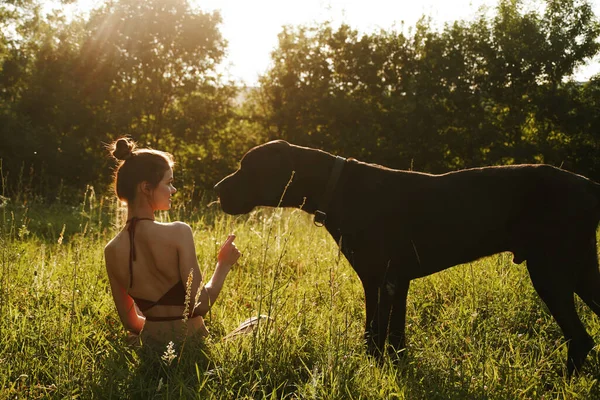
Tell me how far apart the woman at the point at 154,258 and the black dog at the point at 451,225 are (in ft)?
2.38

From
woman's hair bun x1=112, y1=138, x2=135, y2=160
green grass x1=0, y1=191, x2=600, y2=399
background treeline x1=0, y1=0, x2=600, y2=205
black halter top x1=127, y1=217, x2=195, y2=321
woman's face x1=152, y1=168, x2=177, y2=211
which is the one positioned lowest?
green grass x1=0, y1=191, x2=600, y2=399

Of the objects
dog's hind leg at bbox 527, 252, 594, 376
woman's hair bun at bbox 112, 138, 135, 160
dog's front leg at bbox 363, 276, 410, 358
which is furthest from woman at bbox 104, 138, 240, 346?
dog's hind leg at bbox 527, 252, 594, 376

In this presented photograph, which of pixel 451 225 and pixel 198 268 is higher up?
pixel 451 225

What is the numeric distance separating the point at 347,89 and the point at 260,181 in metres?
16.9

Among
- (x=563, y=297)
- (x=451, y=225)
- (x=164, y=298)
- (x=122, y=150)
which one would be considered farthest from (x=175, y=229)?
(x=563, y=297)

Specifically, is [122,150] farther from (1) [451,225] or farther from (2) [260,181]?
(1) [451,225]

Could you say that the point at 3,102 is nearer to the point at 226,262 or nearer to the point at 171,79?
the point at 171,79

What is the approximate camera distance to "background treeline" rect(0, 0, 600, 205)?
17859mm

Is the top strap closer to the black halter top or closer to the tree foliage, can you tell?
the black halter top

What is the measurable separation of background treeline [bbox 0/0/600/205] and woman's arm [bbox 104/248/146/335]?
1415 centimetres

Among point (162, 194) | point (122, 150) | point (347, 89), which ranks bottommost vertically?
point (162, 194)

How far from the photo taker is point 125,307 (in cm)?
313

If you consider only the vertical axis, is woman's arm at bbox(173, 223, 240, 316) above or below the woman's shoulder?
below

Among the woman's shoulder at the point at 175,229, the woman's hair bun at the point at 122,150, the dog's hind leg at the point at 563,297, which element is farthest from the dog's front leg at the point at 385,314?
the woman's hair bun at the point at 122,150
